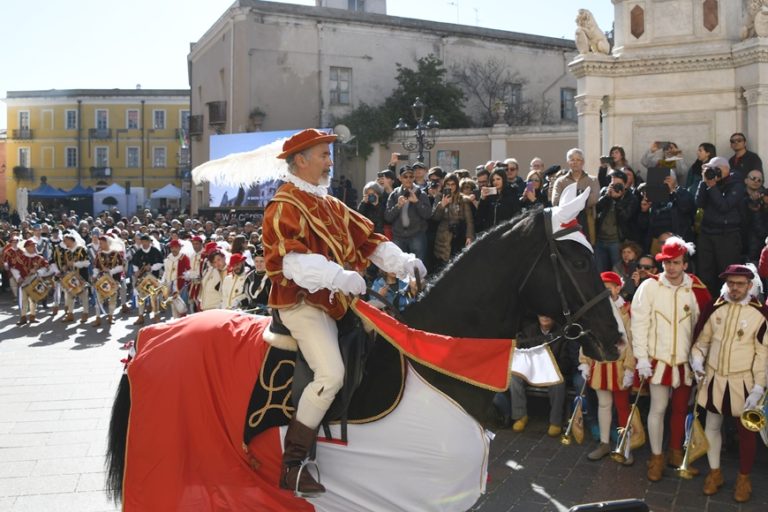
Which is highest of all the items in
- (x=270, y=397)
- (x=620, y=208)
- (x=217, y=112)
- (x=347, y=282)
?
(x=217, y=112)

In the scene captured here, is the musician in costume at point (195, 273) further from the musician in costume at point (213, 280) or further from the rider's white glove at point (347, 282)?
the rider's white glove at point (347, 282)

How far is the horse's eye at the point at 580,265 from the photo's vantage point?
168 inches

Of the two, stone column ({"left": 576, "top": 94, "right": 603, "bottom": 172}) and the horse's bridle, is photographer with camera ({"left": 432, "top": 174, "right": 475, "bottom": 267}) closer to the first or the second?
stone column ({"left": 576, "top": 94, "right": 603, "bottom": 172})

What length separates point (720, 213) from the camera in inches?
345

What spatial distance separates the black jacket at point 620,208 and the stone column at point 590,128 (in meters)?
2.08

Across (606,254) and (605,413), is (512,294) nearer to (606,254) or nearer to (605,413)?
(605,413)

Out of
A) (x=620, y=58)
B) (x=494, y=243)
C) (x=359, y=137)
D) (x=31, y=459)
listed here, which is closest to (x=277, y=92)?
(x=359, y=137)

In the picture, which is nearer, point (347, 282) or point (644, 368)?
point (347, 282)

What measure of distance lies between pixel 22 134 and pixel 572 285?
71418 millimetres

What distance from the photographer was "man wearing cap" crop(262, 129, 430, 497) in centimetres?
407

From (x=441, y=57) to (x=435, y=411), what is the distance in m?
33.8

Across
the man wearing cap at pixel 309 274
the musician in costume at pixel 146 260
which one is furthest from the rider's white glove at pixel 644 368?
the musician in costume at pixel 146 260

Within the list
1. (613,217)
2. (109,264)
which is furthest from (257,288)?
(109,264)

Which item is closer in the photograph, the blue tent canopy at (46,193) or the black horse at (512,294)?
the black horse at (512,294)
